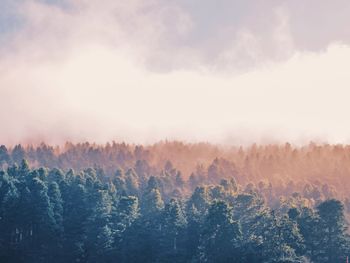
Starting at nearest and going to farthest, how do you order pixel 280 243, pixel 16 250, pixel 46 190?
pixel 280 243, pixel 16 250, pixel 46 190

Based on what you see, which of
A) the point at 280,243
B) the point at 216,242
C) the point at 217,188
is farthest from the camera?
the point at 217,188

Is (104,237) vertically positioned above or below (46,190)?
below

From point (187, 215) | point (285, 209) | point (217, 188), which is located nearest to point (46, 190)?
point (187, 215)

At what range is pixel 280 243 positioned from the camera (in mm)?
86688

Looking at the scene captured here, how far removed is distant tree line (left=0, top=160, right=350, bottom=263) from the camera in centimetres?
9109

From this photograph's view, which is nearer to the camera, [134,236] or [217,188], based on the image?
[134,236]

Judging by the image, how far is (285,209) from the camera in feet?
406

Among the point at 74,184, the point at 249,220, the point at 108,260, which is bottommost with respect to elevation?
the point at 108,260

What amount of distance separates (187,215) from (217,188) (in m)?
22.7

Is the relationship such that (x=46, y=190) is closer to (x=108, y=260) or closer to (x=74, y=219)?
(x=74, y=219)

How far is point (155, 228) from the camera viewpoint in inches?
4067

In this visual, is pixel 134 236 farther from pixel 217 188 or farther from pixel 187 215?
pixel 217 188

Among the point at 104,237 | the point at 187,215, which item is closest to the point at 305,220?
the point at 187,215

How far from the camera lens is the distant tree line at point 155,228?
3586 inches
